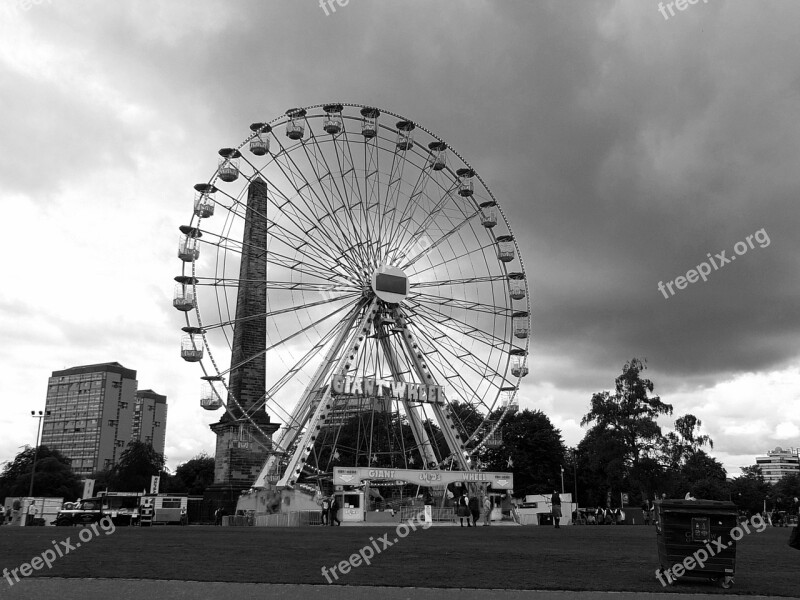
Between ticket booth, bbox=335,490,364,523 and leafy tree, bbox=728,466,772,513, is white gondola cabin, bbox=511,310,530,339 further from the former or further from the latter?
leafy tree, bbox=728,466,772,513

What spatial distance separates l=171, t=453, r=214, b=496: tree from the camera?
111m

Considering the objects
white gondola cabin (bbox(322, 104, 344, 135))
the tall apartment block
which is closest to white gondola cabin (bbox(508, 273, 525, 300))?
white gondola cabin (bbox(322, 104, 344, 135))

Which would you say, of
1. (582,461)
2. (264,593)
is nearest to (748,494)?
(582,461)

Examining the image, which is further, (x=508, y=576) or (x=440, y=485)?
(x=440, y=485)

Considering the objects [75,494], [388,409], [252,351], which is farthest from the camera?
[75,494]

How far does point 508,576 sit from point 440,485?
1300 inches

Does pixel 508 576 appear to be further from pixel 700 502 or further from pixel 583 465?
pixel 583 465

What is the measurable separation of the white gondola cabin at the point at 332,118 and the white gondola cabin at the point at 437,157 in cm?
637

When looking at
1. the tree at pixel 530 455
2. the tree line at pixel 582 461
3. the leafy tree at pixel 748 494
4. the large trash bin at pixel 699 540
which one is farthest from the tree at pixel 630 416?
the leafy tree at pixel 748 494

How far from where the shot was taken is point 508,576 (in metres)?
12.2

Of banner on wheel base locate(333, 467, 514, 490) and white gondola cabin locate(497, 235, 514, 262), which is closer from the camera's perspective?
banner on wheel base locate(333, 467, 514, 490)

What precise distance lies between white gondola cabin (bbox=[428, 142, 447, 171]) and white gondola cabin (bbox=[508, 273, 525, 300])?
825 cm

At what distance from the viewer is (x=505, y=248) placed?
48781 millimetres

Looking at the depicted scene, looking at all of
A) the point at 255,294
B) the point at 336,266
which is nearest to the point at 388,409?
the point at 336,266
